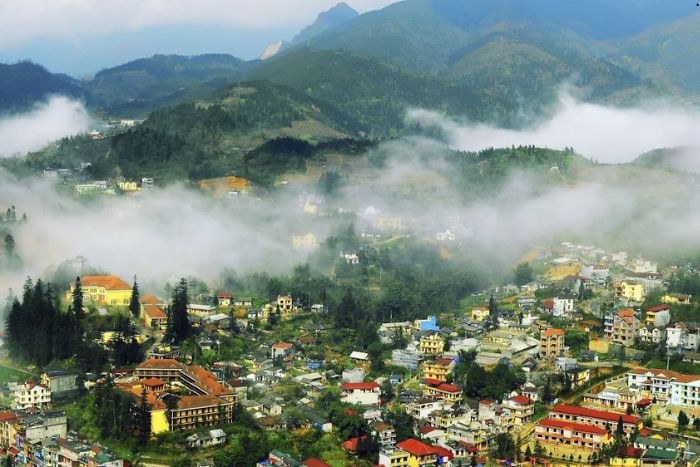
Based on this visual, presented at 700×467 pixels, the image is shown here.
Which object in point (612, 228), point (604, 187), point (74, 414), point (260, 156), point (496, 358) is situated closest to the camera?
point (74, 414)

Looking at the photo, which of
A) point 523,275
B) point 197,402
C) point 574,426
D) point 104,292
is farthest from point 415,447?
point 523,275

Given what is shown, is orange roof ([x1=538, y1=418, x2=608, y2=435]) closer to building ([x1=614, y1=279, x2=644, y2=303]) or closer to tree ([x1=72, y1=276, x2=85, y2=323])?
building ([x1=614, y1=279, x2=644, y2=303])

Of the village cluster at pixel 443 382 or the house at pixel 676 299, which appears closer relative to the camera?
the village cluster at pixel 443 382

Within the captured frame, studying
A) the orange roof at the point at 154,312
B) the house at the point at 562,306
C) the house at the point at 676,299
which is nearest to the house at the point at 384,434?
the orange roof at the point at 154,312

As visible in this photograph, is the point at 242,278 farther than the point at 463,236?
No

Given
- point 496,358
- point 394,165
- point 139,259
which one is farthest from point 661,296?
point 394,165

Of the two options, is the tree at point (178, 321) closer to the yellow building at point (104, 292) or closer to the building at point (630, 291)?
the yellow building at point (104, 292)

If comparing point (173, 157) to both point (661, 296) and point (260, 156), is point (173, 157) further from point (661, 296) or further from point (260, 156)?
point (661, 296)
